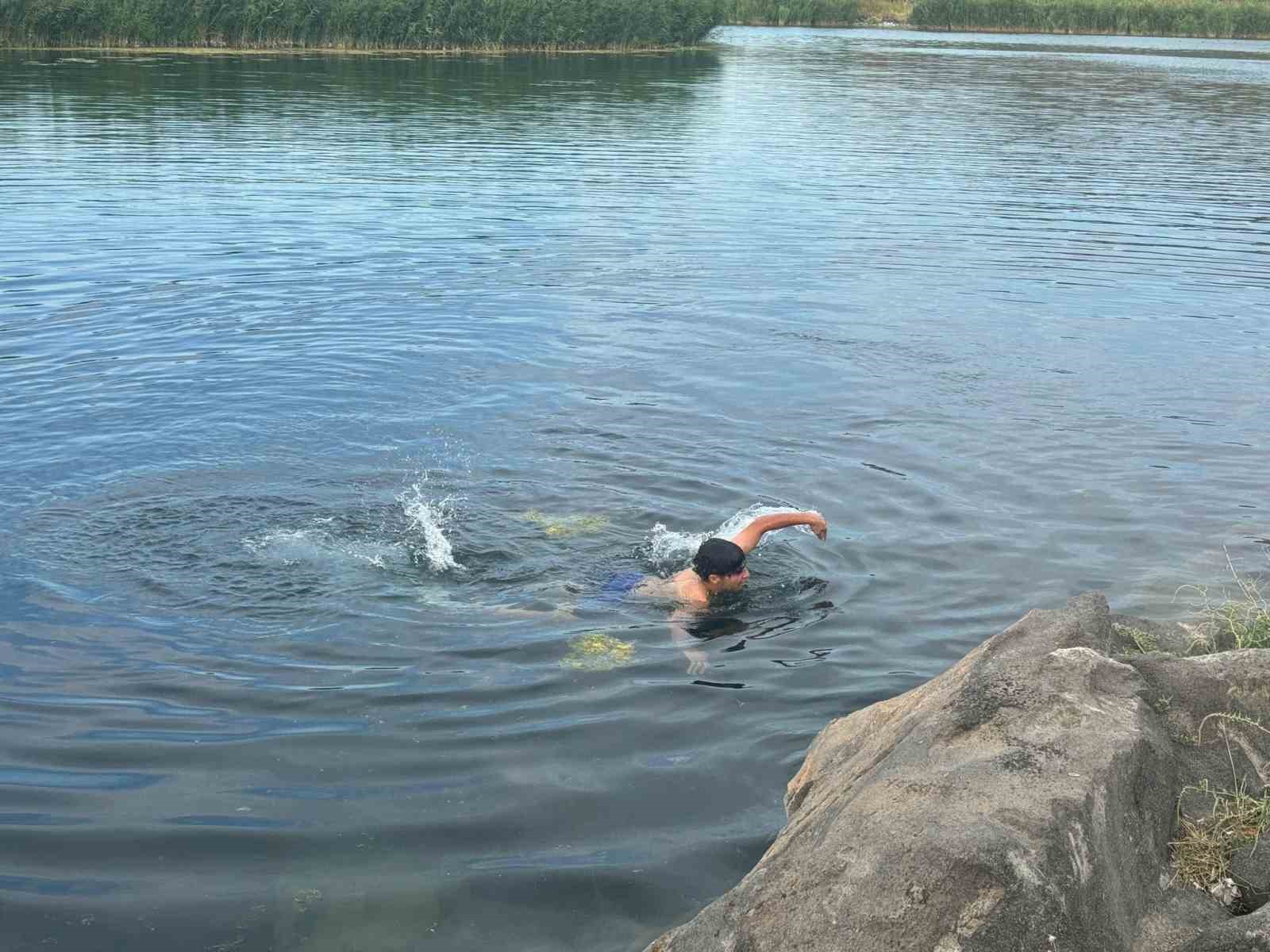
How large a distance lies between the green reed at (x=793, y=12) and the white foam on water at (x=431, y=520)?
293ft

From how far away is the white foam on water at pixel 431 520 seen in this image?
9.62 meters

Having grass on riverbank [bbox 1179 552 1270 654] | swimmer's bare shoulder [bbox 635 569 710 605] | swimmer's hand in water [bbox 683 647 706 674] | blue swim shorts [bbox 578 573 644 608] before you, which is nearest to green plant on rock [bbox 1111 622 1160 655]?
grass on riverbank [bbox 1179 552 1270 654]

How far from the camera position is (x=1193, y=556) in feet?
33.0

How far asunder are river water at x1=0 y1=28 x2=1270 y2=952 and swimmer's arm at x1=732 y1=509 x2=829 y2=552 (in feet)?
1.62

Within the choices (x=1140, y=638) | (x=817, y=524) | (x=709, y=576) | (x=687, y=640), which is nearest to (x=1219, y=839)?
(x=1140, y=638)

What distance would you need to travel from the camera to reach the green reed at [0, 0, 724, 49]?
163ft

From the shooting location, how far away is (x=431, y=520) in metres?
10.2

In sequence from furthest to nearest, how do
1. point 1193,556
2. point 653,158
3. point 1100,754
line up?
point 653,158 < point 1193,556 < point 1100,754

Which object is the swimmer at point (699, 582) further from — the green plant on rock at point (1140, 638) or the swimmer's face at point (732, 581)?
the green plant on rock at point (1140, 638)

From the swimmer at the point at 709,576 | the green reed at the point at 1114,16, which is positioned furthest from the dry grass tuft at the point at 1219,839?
the green reed at the point at 1114,16

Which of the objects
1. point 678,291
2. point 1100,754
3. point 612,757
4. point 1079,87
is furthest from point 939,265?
point 1079,87

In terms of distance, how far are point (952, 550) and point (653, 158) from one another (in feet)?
73.6

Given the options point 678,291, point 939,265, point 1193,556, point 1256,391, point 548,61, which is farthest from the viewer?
point 548,61

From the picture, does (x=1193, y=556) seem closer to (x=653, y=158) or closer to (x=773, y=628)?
(x=773, y=628)
